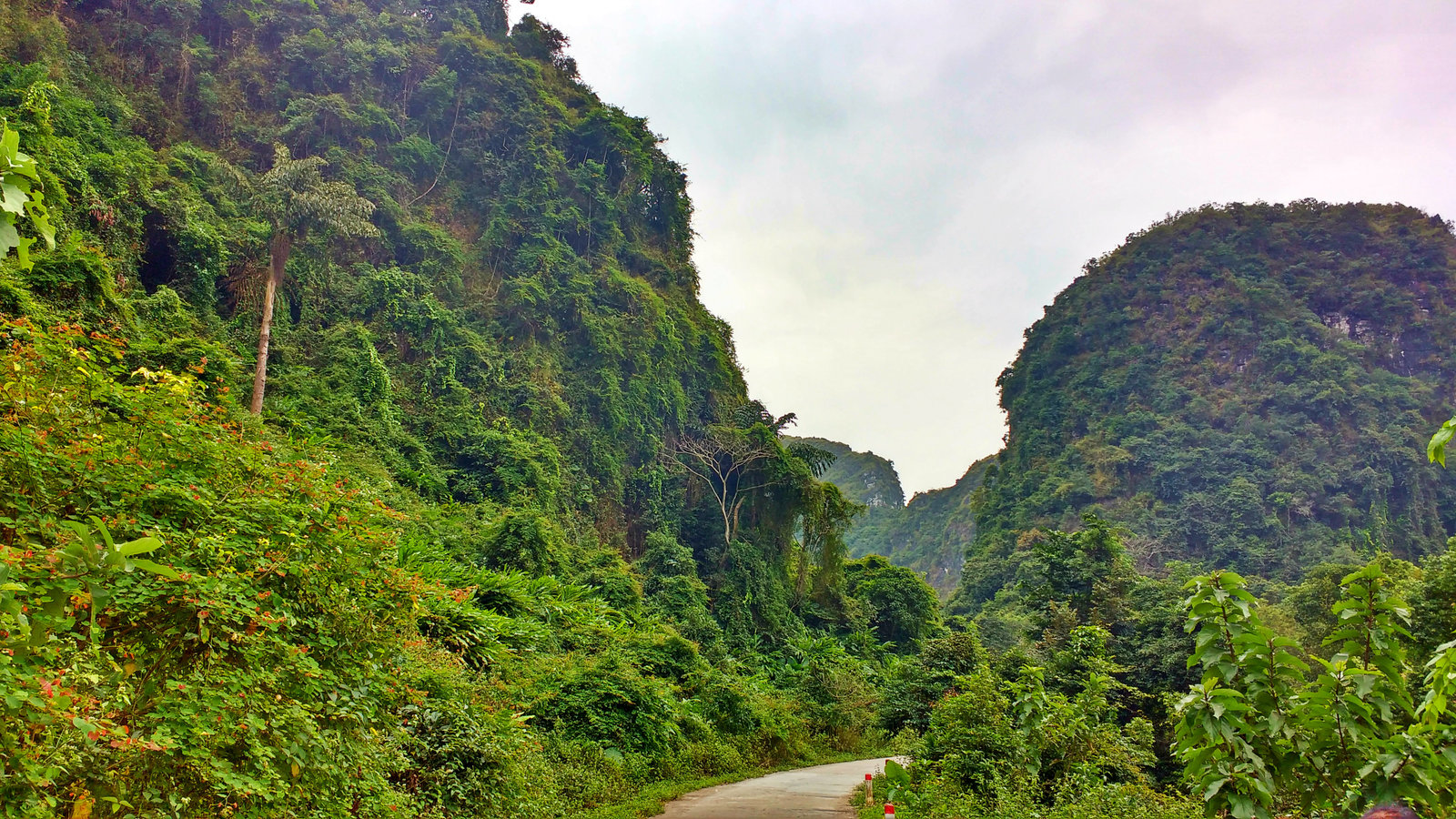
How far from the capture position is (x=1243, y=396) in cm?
4347

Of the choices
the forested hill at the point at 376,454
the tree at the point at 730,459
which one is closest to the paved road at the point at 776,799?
the forested hill at the point at 376,454

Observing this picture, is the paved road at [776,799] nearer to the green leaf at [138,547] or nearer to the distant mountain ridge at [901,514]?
the green leaf at [138,547]

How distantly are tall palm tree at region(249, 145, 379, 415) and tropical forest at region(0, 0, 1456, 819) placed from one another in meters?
0.12

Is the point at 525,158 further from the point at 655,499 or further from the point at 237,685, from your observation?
the point at 237,685

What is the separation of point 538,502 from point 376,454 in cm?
458

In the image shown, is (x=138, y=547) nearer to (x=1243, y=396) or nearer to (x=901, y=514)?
(x=1243, y=396)

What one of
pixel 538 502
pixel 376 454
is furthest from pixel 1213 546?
pixel 376 454

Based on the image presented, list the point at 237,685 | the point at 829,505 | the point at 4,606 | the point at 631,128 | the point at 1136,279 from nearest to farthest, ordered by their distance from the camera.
Result: the point at 4,606, the point at 237,685, the point at 829,505, the point at 631,128, the point at 1136,279

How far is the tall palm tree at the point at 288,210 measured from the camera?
14891 millimetres

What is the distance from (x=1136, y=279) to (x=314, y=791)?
5677 centimetres

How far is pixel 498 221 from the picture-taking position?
2555 cm

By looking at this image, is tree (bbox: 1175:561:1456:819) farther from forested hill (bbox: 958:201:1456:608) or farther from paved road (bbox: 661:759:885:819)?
forested hill (bbox: 958:201:1456:608)

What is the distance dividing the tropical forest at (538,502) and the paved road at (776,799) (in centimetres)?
22

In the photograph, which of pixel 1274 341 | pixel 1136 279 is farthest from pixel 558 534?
pixel 1136 279
